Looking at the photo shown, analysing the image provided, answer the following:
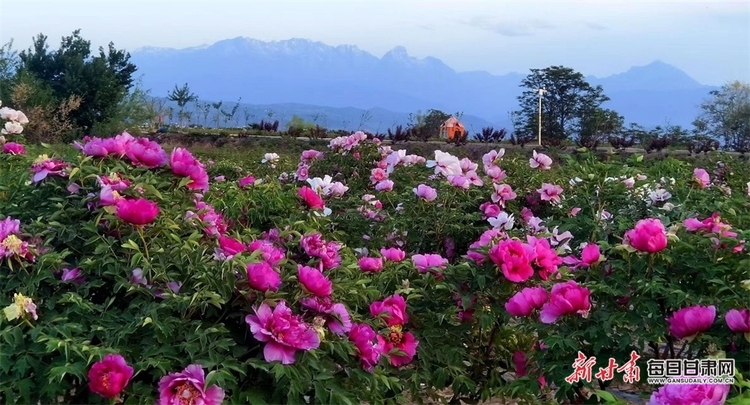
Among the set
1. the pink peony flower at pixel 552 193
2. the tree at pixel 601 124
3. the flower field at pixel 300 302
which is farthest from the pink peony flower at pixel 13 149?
the tree at pixel 601 124

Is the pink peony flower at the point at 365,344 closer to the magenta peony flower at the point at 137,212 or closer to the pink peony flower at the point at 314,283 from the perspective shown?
the pink peony flower at the point at 314,283

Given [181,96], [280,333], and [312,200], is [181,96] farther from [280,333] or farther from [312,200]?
[280,333]

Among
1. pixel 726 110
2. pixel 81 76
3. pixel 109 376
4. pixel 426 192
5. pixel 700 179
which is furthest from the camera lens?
pixel 726 110

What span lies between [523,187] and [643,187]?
545 millimetres

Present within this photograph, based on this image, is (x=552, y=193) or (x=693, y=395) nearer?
(x=693, y=395)

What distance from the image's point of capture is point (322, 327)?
1.46 meters

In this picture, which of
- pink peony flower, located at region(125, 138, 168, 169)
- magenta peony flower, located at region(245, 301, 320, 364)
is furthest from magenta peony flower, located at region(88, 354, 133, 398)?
pink peony flower, located at region(125, 138, 168, 169)

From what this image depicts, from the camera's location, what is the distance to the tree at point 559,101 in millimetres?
22359

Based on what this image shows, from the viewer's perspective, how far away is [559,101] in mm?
23266

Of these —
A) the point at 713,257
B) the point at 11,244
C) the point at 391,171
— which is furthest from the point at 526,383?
the point at 391,171

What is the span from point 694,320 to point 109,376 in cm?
120

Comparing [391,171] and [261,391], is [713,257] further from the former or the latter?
[391,171]

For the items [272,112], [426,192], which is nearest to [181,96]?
[272,112]

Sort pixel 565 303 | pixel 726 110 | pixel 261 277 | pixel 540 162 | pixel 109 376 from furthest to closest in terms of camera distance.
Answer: pixel 726 110
pixel 540 162
pixel 565 303
pixel 261 277
pixel 109 376
